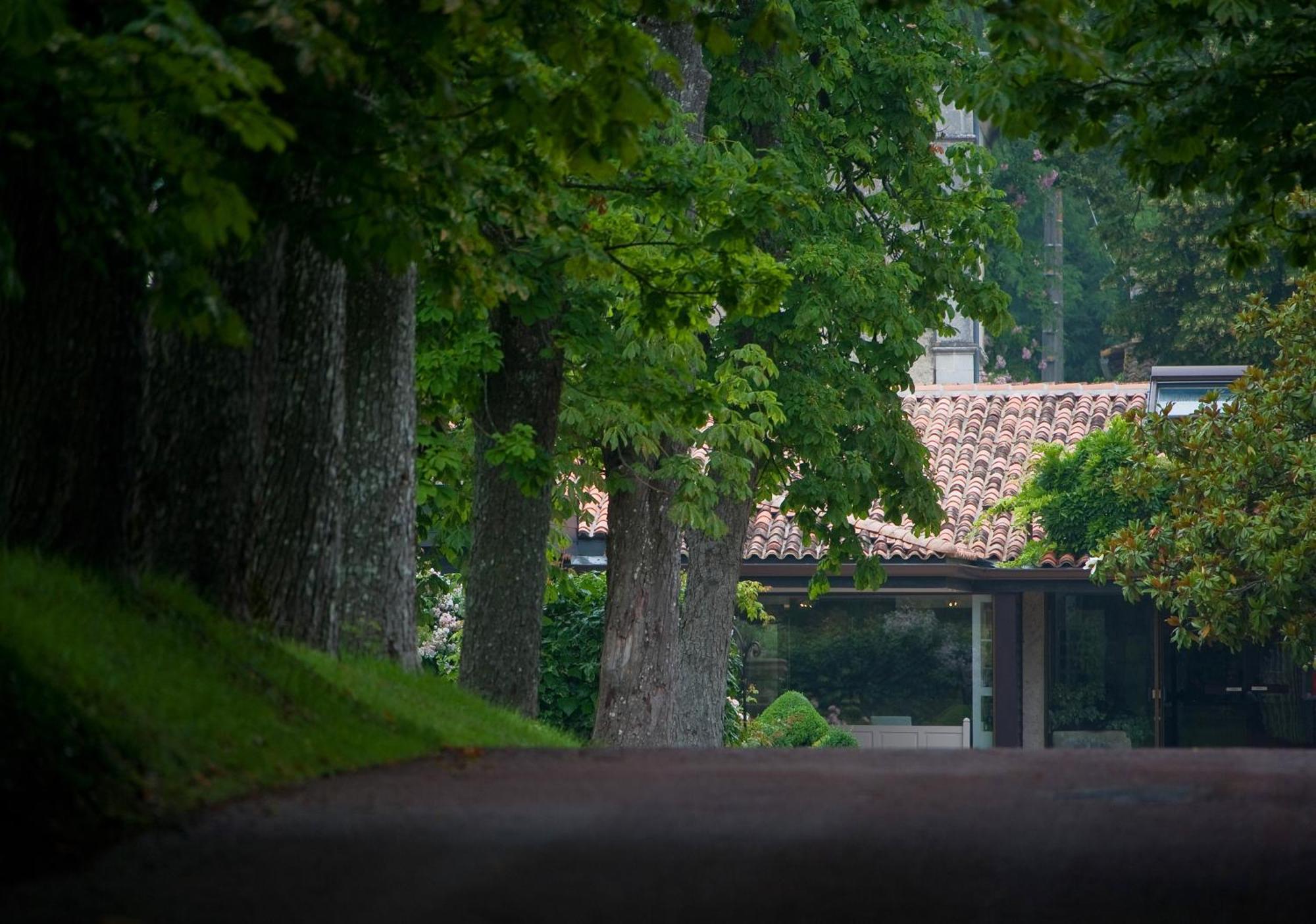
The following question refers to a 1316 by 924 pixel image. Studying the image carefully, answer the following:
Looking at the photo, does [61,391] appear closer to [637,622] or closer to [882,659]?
[637,622]

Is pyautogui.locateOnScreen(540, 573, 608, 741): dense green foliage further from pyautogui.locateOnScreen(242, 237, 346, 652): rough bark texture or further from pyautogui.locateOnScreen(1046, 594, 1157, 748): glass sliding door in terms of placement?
pyautogui.locateOnScreen(1046, 594, 1157, 748): glass sliding door

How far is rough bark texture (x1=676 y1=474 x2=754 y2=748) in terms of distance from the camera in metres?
22.8

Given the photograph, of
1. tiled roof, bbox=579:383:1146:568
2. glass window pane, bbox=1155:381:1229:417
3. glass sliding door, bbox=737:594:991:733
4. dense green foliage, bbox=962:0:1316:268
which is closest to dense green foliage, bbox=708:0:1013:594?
tiled roof, bbox=579:383:1146:568

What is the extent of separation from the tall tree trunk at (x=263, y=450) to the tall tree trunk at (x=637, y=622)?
7.97 meters

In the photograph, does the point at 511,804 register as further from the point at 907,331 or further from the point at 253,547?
the point at 907,331

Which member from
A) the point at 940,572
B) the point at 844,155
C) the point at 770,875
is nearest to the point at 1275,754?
the point at 770,875

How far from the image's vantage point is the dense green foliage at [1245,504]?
23312mm

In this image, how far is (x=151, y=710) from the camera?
898 centimetres

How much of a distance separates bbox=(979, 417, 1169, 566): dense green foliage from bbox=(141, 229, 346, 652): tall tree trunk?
19.4m

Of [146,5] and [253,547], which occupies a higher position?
[146,5]

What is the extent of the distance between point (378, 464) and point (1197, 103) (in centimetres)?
590

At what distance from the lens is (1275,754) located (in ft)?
39.8

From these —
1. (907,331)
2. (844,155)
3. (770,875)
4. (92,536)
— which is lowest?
(770,875)

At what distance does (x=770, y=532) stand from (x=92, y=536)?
21.5 meters
